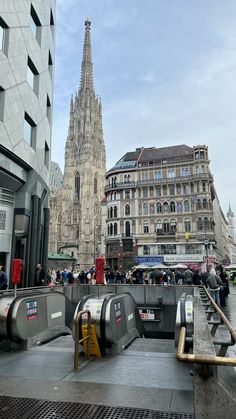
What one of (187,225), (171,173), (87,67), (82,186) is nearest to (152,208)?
(187,225)

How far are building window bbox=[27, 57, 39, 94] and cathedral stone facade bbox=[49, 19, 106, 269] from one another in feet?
270

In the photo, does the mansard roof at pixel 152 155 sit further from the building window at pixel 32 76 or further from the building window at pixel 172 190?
the building window at pixel 32 76

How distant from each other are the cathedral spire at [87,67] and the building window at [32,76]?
111387 mm

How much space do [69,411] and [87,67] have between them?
5619 inches

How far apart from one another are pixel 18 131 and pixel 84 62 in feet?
415

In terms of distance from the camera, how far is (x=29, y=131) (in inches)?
890

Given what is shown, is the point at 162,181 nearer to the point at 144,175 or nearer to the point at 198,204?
the point at 144,175

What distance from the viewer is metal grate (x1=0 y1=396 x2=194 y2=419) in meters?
4.20

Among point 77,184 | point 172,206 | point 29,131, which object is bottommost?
point 29,131

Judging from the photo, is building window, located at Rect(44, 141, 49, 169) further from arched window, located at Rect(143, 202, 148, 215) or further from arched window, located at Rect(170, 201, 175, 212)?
arched window, located at Rect(170, 201, 175, 212)

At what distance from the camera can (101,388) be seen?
5258 mm

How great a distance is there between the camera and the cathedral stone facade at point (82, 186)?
354ft

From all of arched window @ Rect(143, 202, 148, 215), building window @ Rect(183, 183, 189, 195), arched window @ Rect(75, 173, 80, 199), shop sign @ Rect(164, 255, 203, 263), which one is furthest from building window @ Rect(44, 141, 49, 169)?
arched window @ Rect(75, 173, 80, 199)

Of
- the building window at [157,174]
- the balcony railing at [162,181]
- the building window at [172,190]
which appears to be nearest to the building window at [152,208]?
the building window at [172,190]
